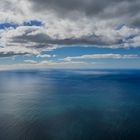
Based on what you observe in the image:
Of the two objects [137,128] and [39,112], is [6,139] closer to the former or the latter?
[39,112]

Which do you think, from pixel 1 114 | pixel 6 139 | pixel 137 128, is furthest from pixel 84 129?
pixel 1 114

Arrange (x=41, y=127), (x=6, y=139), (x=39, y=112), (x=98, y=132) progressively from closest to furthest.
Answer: (x=6, y=139) → (x=98, y=132) → (x=41, y=127) → (x=39, y=112)

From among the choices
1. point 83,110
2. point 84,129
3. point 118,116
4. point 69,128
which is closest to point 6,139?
point 69,128

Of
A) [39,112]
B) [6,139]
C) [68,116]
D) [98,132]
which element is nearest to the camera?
[6,139]

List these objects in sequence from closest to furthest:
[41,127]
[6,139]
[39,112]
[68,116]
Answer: [6,139] < [41,127] < [68,116] < [39,112]

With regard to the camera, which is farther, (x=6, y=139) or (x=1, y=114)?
(x=1, y=114)

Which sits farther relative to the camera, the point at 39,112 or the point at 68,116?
the point at 39,112

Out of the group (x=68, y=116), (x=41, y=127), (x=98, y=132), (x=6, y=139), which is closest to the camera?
(x=6, y=139)

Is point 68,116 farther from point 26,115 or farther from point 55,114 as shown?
point 26,115
